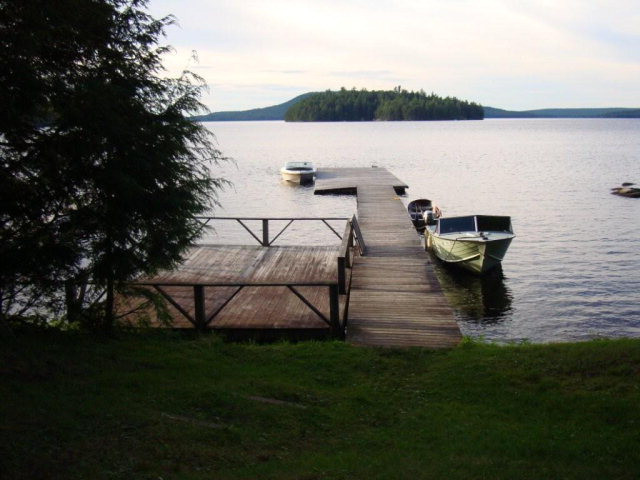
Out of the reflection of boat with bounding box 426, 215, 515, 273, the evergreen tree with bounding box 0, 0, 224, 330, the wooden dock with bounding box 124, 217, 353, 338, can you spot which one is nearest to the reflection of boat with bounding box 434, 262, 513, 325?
the reflection of boat with bounding box 426, 215, 515, 273

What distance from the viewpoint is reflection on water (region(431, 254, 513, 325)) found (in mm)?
19406

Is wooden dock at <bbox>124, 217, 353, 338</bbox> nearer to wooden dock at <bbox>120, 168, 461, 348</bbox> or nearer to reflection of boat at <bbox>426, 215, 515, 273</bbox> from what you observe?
wooden dock at <bbox>120, 168, 461, 348</bbox>

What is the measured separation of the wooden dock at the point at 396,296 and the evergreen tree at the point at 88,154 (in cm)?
397

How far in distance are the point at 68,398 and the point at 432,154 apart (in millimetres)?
93314

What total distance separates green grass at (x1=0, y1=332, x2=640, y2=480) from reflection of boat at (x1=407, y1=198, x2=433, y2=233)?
21791 millimetres

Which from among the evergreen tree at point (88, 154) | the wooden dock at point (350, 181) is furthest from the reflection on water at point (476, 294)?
the wooden dock at point (350, 181)

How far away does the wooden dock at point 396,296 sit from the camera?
1125 centimetres

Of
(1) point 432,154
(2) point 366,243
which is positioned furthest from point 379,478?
(1) point 432,154

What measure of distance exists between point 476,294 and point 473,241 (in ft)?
7.98

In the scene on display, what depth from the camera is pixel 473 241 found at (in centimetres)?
2345

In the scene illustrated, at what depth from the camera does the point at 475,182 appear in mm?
57625

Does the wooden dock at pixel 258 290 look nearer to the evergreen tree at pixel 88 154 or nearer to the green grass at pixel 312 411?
the evergreen tree at pixel 88 154

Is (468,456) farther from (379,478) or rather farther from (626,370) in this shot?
(626,370)

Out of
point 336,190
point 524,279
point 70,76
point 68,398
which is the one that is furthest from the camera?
point 336,190
